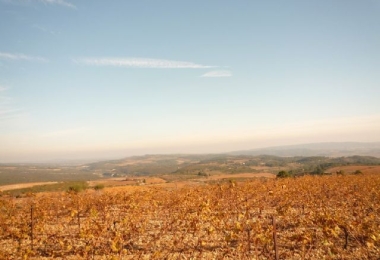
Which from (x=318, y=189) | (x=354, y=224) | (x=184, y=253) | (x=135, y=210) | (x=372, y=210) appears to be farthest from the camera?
(x=318, y=189)

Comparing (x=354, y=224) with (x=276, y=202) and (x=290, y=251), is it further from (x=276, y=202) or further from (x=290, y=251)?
(x=276, y=202)

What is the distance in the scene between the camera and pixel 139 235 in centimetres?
1135

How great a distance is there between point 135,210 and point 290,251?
19.9 ft

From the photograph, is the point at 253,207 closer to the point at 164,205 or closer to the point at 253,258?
the point at 164,205

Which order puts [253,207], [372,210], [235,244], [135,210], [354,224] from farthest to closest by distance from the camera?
1. [253,207]
2. [372,210]
3. [135,210]
4. [235,244]
5. [354,224]

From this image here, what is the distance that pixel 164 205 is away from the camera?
48.9 feet

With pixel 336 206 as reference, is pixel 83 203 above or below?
above

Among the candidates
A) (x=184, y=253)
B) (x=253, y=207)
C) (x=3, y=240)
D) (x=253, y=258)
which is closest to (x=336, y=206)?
(x=253, y=207)

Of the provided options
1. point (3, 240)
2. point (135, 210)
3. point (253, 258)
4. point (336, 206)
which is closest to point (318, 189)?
point (336, 206)

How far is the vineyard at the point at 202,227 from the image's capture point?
777 cm

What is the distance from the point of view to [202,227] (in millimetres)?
12352

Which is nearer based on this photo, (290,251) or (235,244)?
(290,251)

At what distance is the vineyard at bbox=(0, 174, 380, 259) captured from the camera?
7773 millimetres

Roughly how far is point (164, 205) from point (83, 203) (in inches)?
171
